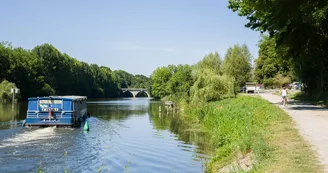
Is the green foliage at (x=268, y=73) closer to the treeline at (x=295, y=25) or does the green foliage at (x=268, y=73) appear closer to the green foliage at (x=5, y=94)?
the treeline at (x=295, y=25)

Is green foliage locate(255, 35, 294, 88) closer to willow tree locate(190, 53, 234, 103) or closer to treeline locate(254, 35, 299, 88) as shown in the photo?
treeline locate(254, 35, 299, 88)

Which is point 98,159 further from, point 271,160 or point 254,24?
point 254,24

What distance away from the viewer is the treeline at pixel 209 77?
152 ft

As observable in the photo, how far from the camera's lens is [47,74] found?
352ft

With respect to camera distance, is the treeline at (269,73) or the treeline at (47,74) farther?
the treeline at (47,74)

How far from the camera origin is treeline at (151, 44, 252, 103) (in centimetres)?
4631

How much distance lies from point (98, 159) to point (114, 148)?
3574 millimetres

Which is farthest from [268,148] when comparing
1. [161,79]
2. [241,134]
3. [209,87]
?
[161,79]

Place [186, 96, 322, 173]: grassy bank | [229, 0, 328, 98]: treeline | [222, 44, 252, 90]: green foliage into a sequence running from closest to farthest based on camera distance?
[186, 96, 322, 173]: grassy bank
[229, 0, 328, 98]: treeline
[222, 44, 252, 90]: green foliage

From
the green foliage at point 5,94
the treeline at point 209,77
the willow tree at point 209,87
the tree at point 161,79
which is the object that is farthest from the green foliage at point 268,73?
the green foliage at point 5,94

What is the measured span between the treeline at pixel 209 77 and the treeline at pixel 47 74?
29965 millimetres

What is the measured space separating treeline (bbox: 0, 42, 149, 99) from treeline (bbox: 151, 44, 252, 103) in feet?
98.3

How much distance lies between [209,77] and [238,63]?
27614 mm

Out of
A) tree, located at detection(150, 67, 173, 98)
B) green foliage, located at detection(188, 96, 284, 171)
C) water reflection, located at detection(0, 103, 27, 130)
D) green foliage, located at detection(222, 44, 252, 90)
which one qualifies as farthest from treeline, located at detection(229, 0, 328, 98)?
tree, located at detection(150, 67, 173, 98)
